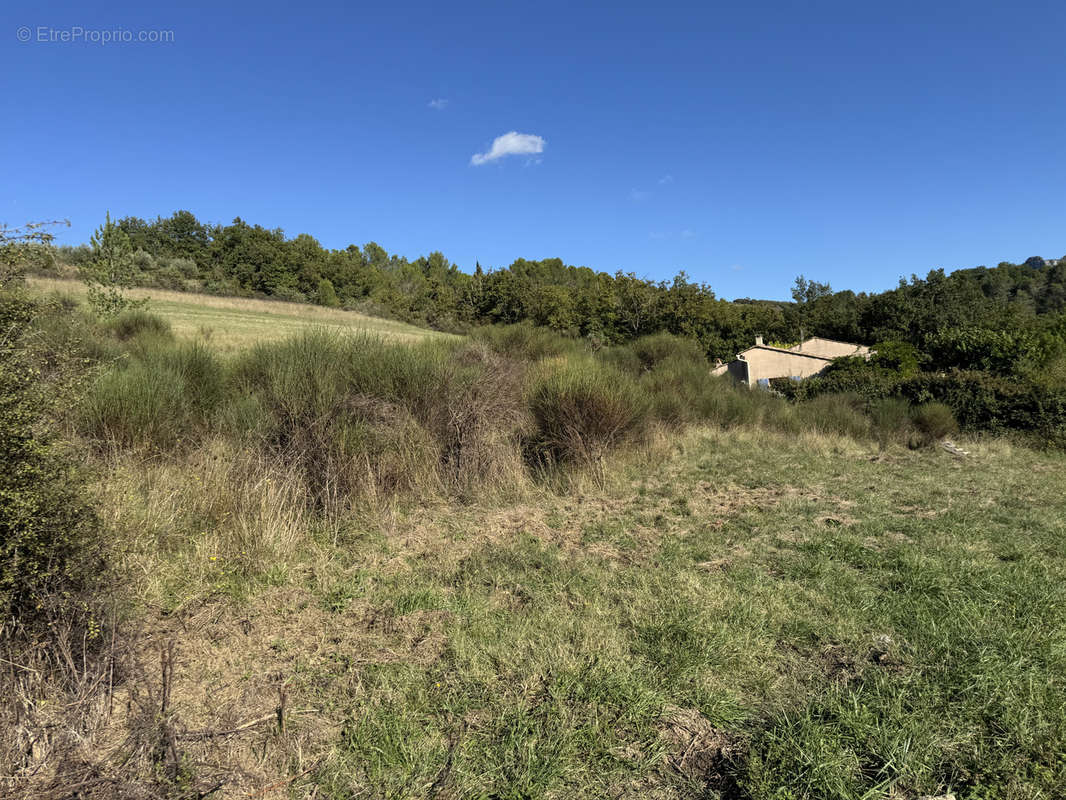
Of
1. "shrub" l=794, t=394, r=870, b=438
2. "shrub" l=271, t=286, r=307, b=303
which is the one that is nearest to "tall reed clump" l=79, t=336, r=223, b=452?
"shrub" l=794, t=394, r=870, b=438

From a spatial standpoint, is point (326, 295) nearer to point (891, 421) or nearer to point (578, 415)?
point (578, 415)

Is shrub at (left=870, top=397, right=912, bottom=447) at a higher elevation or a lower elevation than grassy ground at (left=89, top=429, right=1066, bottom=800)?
higher

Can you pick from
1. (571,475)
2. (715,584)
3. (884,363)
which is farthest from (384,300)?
(715,584)

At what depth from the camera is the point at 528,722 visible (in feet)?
8.30

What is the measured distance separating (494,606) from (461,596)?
1.00ft

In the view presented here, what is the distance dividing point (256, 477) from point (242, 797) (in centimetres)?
352

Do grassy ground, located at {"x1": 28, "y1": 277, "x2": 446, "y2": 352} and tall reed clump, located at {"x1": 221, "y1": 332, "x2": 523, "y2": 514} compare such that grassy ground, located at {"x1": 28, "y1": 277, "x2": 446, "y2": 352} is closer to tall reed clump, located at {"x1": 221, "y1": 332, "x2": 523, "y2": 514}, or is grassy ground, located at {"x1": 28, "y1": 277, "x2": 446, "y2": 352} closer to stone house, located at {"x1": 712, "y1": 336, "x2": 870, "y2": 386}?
tall reed clump, located at {"x1": 221, "y1": 332, "x2": 523, "y2": 514}

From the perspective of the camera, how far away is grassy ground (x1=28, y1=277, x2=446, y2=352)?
1722 cm

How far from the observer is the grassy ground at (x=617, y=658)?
2229 mm

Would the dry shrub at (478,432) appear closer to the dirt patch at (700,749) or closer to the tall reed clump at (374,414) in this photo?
the tall reed clump at (374,414)

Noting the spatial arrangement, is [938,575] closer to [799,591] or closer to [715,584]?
[799,591]

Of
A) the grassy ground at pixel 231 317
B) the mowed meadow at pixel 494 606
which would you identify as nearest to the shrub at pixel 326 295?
the grassy ground at pixel 231 317

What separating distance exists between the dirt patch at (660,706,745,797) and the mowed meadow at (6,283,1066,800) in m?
0.01

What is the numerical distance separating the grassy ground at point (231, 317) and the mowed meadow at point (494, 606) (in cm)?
837
